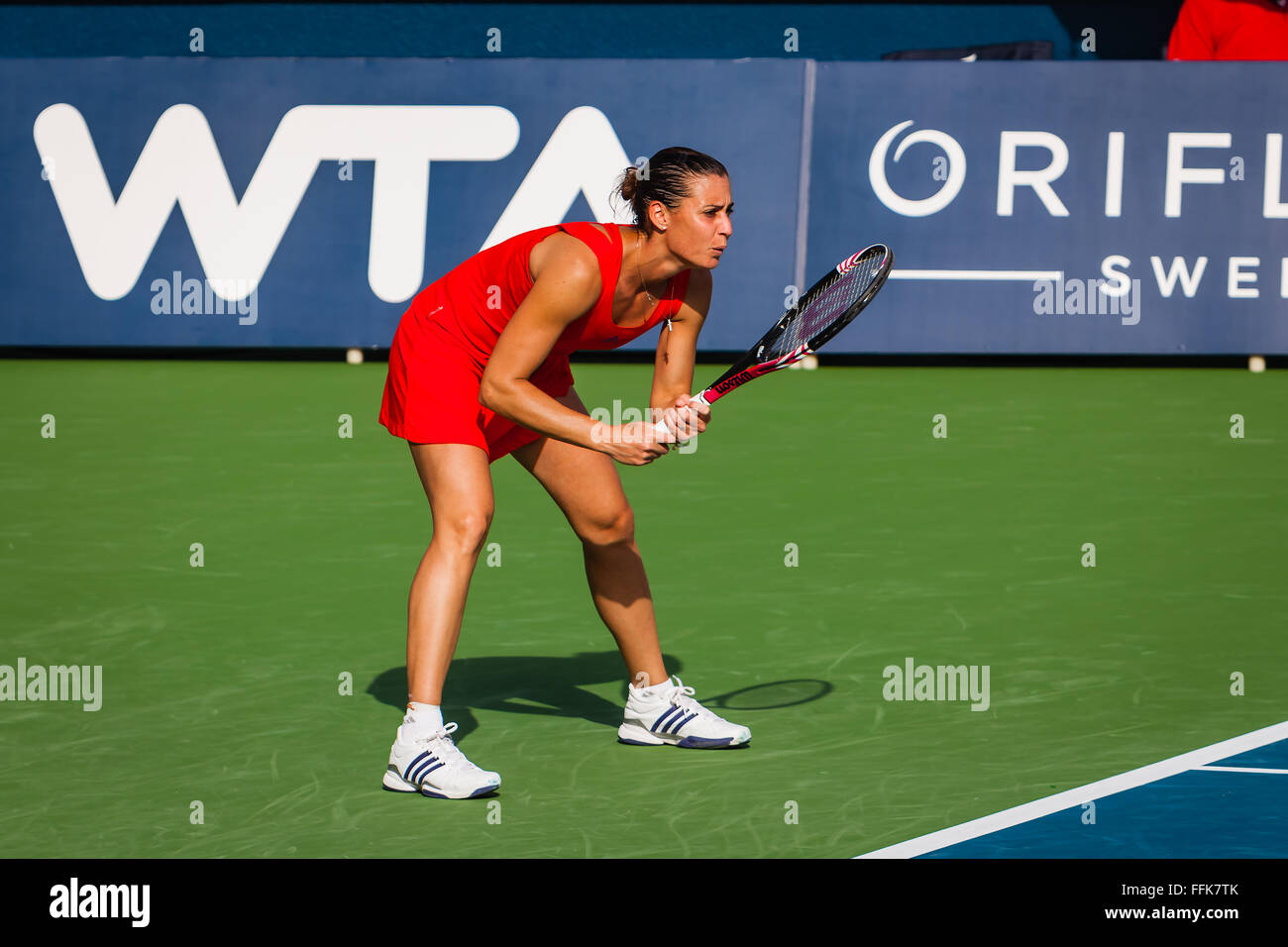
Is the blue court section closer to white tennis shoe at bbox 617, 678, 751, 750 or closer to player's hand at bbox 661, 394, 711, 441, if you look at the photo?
white tennis shoe at bbox 617, 678, 751, 750

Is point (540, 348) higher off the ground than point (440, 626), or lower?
higher

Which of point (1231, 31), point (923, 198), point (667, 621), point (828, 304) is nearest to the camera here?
point (828, 304)

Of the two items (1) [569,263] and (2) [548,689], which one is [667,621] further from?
(1) [569,263]

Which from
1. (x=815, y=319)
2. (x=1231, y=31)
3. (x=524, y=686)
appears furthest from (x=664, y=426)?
(x=1231, y=31)

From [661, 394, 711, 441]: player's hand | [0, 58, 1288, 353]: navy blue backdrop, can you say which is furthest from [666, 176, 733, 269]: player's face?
[0, 58, 1288, 353]: navy blue backdrop

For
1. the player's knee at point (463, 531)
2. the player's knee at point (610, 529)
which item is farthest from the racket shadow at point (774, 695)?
the player's knee at point (463, 531)

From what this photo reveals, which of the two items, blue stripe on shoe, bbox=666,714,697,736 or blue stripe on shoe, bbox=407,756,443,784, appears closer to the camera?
blue stripe on shoe, bbox=407,756,443,784

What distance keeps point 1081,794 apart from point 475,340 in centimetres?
212

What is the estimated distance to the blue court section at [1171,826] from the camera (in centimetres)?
421

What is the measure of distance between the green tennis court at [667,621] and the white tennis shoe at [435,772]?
5cm

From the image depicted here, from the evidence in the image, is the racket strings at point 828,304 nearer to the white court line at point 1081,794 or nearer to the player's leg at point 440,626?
the player's leg at point 440,626

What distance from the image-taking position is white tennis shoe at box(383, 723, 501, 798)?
460cm

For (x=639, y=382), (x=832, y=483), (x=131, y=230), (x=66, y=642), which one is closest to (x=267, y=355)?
(x=131, y=230)

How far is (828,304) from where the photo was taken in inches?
202
